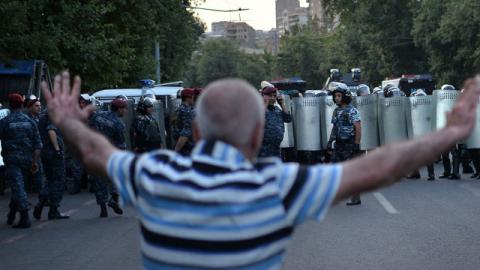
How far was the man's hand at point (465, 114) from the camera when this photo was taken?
3.07 meters

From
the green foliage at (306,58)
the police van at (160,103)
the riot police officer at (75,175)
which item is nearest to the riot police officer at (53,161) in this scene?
the riot police officer at (75,175)

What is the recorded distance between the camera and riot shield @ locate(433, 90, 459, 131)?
18891mm

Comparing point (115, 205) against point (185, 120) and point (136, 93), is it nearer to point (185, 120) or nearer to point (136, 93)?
point (185, 120)

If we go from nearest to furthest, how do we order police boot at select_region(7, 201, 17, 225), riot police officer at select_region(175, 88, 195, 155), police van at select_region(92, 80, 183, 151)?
police boot at select_region(7, 201, 17, 225), riot police officer at select_region(175, 88, 195, 155), police van at select_region(92, 80, 183, 151)

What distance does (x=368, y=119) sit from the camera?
19.6 metres

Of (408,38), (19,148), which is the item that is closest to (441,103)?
(19,148)

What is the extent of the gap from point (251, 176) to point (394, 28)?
60.1 metres

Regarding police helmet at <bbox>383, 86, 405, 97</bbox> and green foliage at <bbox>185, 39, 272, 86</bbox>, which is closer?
police helmet at <bbox>383, 86, 405, 97</bbox>

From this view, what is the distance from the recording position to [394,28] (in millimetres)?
61812

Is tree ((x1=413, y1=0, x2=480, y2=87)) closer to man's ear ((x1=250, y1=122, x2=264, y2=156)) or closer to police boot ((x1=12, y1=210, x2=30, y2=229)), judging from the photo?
police boot ((x1=12, y1=210, x2=30, y2=229))

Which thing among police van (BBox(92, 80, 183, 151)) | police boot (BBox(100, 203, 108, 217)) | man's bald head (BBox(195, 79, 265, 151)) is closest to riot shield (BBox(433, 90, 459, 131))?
police van (BBox(92, 80, 183, 151))

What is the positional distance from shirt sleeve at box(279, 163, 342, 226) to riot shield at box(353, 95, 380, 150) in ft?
54.5

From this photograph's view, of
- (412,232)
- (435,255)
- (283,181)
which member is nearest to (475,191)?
(412,232)

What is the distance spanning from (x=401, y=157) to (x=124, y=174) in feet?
2.81
